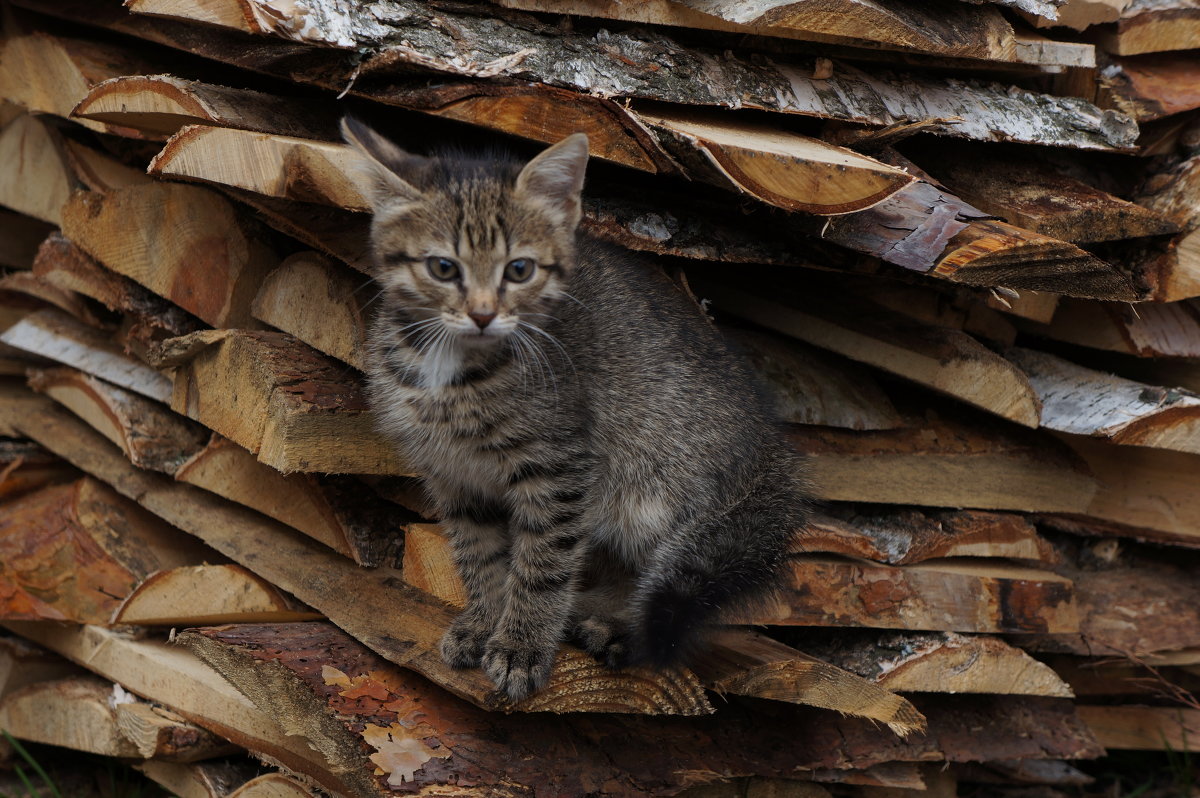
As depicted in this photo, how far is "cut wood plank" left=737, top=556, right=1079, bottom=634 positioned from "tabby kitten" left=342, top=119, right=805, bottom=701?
1.08 ft

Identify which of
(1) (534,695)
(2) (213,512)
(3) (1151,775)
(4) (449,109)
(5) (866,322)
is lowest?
(3) (1151,775)

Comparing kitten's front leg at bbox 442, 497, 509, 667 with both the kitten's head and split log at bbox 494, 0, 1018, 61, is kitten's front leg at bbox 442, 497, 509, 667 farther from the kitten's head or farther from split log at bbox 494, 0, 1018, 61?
split log at bbox 494, 0, 1018, 61

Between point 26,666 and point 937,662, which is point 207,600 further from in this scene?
point 937,662

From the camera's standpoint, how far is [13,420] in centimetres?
483

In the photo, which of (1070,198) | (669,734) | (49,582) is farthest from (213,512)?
(1070,198)

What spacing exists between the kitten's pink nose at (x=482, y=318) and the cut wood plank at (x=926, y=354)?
1299mm

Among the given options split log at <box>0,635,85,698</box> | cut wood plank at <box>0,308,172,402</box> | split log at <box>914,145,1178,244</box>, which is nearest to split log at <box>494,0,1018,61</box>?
split log at <box>914,145,1178,244</box>

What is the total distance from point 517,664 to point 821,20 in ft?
5.94

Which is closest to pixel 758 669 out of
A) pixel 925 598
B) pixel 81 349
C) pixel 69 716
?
pixel 925 598

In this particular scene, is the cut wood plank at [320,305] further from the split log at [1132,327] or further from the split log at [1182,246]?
the split log at [1182,246]

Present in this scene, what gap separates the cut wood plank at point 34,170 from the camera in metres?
4.55

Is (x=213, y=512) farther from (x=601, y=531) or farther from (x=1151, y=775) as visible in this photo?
(x=1151, y=775)

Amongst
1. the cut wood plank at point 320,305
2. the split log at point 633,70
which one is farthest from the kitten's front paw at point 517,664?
the split log at point 633,70

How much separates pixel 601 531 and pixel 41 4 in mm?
2875
